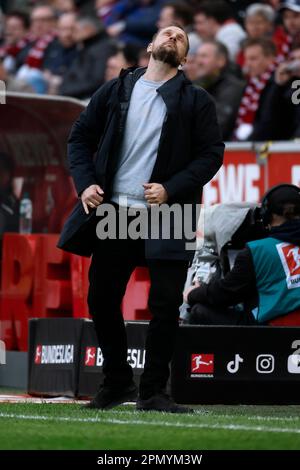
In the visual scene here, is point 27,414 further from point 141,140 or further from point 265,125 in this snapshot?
point 265,125

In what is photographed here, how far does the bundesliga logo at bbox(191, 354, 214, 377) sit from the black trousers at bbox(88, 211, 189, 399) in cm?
72

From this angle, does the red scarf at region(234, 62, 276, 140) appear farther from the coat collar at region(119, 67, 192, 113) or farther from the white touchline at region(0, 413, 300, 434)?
the white touchline at region(0, 413, 300, 434)

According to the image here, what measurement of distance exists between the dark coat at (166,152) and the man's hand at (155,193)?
1.3 inches

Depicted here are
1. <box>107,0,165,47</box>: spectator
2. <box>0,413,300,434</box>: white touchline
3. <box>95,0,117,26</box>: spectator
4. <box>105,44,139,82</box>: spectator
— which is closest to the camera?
<box>0,413,300,434</box>: white touchline

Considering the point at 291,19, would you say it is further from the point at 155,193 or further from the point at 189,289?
the point at 155,193

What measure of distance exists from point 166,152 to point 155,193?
0.28 meters

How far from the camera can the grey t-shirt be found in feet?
24.9

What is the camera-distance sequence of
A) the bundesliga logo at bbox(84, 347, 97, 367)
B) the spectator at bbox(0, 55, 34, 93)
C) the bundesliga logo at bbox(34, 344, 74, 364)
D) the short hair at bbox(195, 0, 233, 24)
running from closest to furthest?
1. the bundesliga logo at bbox(84, 347, 97, 367)
2. the bundesliga logo at bbox(34, 344, 74, 364)
3. the short hair at bbox(195, 0, 233, 24)
4. the spectator at bbox(0, 55, 34, 93)

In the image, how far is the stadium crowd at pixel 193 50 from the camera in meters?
14.1

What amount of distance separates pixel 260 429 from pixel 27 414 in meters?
1.54

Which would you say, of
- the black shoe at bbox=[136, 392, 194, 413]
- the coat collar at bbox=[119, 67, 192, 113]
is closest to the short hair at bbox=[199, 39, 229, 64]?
the coat collar at bbox=[119, 67, 192, 113]

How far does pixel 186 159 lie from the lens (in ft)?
25.0

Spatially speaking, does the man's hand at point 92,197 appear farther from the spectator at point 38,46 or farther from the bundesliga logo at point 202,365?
the spectator at point 38,46
